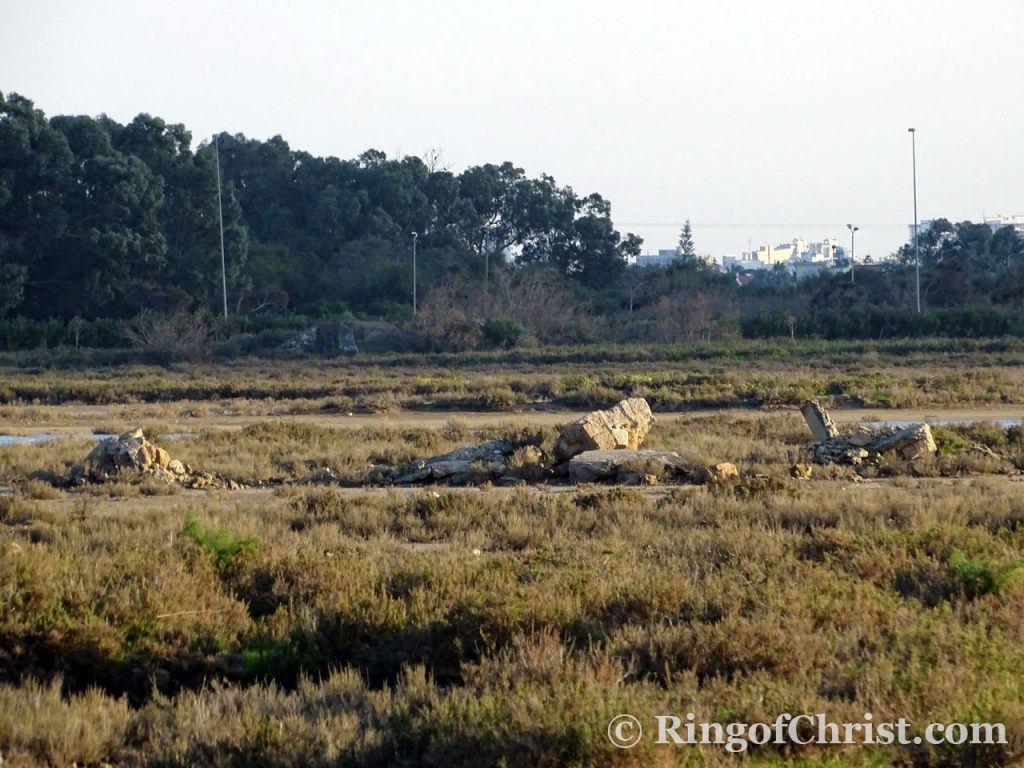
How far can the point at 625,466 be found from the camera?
17.2 meters

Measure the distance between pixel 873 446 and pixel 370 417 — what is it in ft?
50.3

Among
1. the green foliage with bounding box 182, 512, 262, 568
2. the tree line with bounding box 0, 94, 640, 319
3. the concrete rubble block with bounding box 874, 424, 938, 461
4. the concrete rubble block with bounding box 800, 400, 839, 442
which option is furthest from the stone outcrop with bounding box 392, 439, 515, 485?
the tree line with bounding box 0, 94, 640, 319

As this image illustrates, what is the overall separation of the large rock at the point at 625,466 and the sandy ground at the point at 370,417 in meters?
8.99

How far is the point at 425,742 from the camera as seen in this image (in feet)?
18.7

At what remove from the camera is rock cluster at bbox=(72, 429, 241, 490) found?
17.4 metres

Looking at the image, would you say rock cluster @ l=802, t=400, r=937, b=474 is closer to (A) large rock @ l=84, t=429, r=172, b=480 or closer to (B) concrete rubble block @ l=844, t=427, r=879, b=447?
(B) concrete rubble block @ l=844, t=427, r=879, b=447

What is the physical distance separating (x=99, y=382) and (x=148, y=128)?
29.3 meters

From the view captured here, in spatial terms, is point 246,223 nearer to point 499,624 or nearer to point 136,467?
point 136,467

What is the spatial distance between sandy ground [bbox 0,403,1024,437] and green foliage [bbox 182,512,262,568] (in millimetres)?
16506

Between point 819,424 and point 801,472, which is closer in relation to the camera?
point 801,472

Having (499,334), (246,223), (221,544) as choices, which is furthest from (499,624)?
(246,223)

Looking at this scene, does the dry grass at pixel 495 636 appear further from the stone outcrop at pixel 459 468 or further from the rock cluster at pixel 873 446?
the rock cluster at pixel 873 446

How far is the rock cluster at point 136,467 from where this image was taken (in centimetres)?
1739

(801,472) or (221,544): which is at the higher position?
(221,544)
